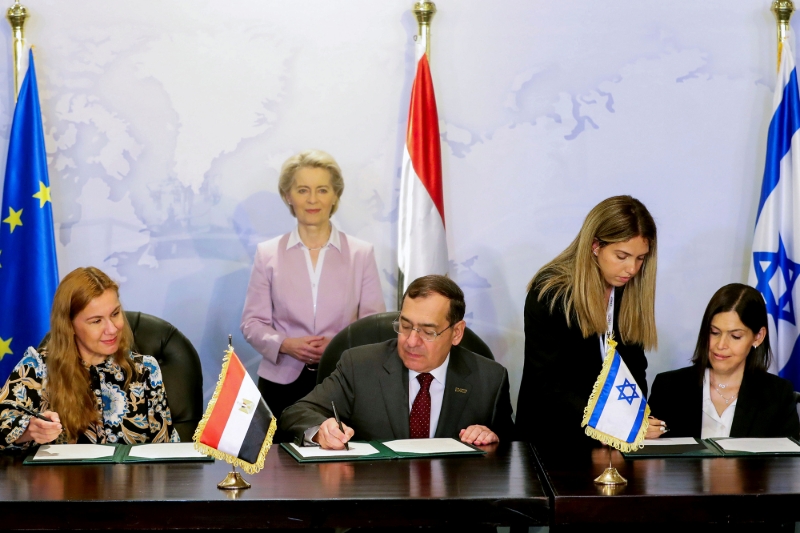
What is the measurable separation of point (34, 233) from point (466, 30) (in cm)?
249

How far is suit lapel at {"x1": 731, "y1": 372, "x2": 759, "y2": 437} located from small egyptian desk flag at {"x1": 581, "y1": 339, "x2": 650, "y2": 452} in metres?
0.88

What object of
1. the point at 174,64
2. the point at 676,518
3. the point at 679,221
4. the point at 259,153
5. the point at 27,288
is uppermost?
the point at 174,64

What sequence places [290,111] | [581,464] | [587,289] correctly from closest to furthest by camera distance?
[581,464] → [587,289] → [290,111]

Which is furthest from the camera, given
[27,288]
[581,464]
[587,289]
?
[27,288]

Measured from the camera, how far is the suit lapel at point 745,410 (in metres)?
3.56

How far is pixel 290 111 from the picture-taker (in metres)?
5.21

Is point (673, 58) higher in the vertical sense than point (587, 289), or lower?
higher

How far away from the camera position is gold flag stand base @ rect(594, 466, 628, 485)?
2707 mm

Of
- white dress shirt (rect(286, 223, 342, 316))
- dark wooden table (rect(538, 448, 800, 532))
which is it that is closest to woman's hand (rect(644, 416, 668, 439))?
dark wooden table (rect(538, 448, 800, 532))

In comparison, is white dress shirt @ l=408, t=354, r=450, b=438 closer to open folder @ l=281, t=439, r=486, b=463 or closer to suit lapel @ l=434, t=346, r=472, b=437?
suit lapel @ l=434, t=346, r=472, b=437

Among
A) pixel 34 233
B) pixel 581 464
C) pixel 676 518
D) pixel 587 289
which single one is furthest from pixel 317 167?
pixel 676 518

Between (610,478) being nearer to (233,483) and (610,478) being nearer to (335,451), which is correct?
(335,451)

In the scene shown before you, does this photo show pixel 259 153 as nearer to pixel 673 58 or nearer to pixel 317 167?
pixel 317 167

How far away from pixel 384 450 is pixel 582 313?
36.7 inches
